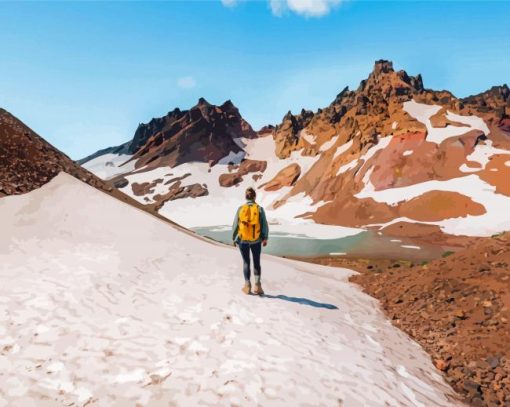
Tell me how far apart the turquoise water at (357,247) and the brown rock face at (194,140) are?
373 ft

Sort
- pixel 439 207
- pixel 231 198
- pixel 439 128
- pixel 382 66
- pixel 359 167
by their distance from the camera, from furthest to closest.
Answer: pixel 382 66, pixel 231 198, pixel 359 167, pixel 439 128, pixel 439 207

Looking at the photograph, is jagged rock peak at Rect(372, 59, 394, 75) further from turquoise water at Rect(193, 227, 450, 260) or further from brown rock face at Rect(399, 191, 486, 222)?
turquoise water at Rect(193, 227, 450, 260)

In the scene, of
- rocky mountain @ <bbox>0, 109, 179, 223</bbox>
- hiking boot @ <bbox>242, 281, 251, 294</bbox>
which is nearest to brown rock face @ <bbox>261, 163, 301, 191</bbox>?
rocky mountain @ <bbox>0, 109, 179, 223</bbox>

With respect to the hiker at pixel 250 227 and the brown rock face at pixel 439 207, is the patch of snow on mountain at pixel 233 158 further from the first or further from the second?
the hiker at pixel 250 227

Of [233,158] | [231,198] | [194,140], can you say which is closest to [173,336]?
[231,198]

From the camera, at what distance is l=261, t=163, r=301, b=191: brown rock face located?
4788 inches

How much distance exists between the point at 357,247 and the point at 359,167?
49.2m

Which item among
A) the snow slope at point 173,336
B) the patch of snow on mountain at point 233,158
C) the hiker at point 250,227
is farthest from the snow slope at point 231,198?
the hiker at point 250,227

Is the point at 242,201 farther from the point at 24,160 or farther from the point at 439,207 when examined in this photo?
the point at 24,160

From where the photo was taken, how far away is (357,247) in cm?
4741

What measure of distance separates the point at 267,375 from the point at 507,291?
888cm

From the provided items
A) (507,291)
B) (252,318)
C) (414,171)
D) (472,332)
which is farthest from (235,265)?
(414,171)

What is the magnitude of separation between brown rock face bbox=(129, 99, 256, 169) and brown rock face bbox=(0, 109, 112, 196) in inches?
5591

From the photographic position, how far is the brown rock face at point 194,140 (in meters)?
167
